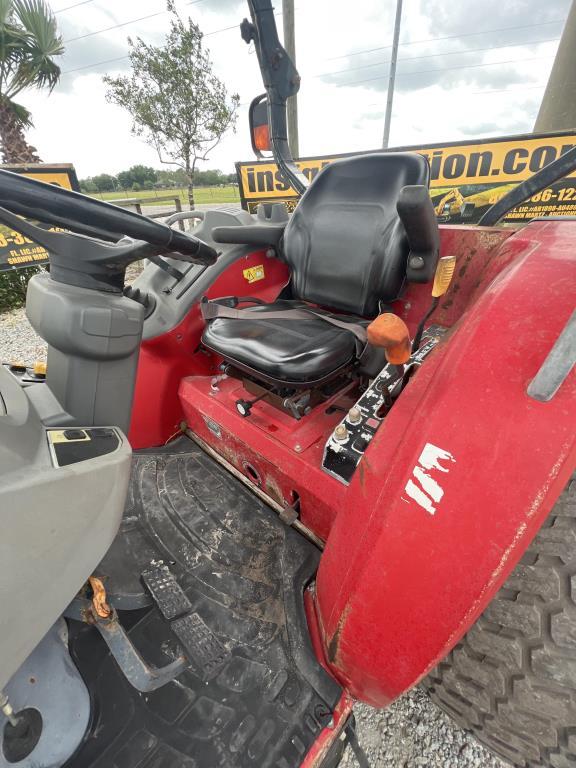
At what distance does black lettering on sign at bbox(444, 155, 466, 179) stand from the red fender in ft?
14.9

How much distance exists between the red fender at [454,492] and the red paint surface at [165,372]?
1138mm

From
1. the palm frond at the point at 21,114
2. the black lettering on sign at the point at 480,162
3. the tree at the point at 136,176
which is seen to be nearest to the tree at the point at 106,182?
the tree at the point at 136,176

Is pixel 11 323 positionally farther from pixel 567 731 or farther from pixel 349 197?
pixel 567 731

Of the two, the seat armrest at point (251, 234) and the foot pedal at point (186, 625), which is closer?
the foot pedal at point (186, 625)

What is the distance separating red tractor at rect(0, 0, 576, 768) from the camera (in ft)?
1.81

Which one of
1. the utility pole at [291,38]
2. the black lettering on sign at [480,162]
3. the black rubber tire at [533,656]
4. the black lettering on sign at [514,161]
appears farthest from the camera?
the utility pole at [291,38]

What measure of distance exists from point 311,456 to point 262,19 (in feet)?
5.92

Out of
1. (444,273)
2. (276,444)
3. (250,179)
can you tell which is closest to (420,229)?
(444,273)

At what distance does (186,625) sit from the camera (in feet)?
3.09

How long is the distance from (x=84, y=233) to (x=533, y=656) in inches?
48.0

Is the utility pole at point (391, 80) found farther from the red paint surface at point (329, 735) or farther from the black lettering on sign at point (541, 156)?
the red paint surface at point (329, 735)

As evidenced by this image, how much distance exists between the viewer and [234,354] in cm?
126

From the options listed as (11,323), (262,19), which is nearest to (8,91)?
(11,323)

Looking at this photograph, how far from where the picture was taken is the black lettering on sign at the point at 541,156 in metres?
3.89
